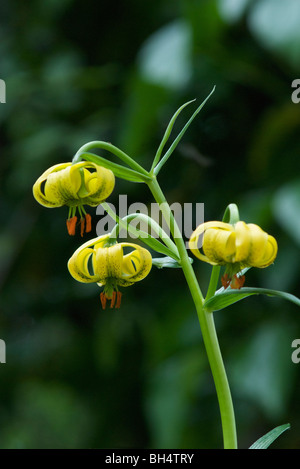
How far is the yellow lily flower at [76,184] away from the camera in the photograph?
1.97 feet

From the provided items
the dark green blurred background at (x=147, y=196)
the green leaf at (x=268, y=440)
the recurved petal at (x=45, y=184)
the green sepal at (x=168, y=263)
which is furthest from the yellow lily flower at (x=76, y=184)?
the dark green blurred background at (x=147, y=196)

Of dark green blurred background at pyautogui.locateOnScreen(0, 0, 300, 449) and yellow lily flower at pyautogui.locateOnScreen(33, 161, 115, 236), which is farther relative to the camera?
dark green blurred background at pyautogui.locateOnScreen(0, 0, 300, 449)

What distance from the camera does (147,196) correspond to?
227 cm

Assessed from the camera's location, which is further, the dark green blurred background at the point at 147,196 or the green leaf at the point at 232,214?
the dark green blurred background at the point at 147,196

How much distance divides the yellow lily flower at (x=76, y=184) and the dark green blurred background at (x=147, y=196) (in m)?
0.99

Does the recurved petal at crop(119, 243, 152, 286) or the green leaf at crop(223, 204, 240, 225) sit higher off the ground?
the green leaf at crop(223, 204, 240, 225)

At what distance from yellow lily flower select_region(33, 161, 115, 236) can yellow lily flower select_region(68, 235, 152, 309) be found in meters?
0.04

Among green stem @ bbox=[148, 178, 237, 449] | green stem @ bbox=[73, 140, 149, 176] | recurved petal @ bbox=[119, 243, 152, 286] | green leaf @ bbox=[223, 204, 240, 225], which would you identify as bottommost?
green stem @ bbox=[148, 178, 237, 449]

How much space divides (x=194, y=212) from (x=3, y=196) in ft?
3.88

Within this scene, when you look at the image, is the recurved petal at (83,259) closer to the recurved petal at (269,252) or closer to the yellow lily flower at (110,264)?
the yellow lily flower at (110,264)

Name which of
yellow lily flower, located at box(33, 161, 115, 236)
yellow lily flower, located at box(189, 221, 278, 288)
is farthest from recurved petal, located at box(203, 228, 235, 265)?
yellow lily flower, located at box(33, 161, 115, 236)

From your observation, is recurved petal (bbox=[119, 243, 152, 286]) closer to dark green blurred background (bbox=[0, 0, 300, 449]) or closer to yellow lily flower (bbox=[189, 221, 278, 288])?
yellow lily flower (bbox=[189, 221, 278, 288])

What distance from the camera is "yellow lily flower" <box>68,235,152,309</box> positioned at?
2.06 feet

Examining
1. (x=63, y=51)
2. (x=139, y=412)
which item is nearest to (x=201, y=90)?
(x=63, y=51)
